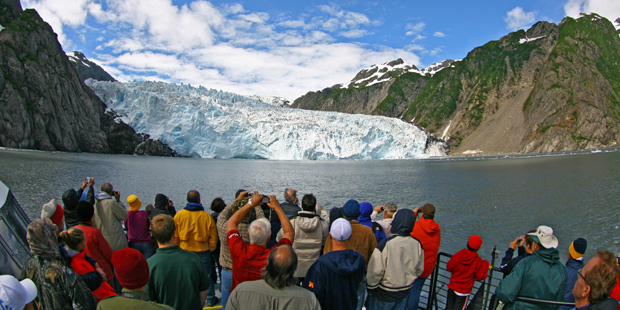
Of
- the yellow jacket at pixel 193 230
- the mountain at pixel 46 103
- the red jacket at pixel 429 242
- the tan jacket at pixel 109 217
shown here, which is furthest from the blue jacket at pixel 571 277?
the mountain at pixel 46 103

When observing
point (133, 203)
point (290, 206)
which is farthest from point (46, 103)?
point (290, 206)

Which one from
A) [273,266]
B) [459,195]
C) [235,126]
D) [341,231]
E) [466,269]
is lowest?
[459,195]

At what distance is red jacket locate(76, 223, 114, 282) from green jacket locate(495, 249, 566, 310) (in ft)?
13.5

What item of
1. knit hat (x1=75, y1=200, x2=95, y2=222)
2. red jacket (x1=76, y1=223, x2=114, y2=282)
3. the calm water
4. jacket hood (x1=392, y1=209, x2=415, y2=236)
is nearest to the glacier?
the calm water

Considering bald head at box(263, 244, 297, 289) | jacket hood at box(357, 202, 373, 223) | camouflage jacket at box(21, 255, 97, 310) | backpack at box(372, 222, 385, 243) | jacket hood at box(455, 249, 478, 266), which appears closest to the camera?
bald head at box(263, 244, 297, 289)

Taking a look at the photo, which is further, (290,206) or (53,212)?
(290,206)

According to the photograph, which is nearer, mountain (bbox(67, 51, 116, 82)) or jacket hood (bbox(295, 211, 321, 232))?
jacket hood (bbox(295, 211, 321, 232))

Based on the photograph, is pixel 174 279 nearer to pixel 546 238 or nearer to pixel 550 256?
pixel 550 256

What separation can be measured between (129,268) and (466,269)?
12.3 feet

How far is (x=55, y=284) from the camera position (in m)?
2.50

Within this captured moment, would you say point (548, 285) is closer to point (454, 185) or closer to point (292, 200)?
point (292, 200)

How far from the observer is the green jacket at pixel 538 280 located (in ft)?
10.4

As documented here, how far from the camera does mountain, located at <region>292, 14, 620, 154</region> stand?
80.8 m

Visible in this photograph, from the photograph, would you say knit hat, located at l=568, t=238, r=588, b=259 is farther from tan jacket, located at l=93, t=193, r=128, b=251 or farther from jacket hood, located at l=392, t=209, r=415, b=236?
tan jacket, located at l=93, t=193, r=128, b=251
